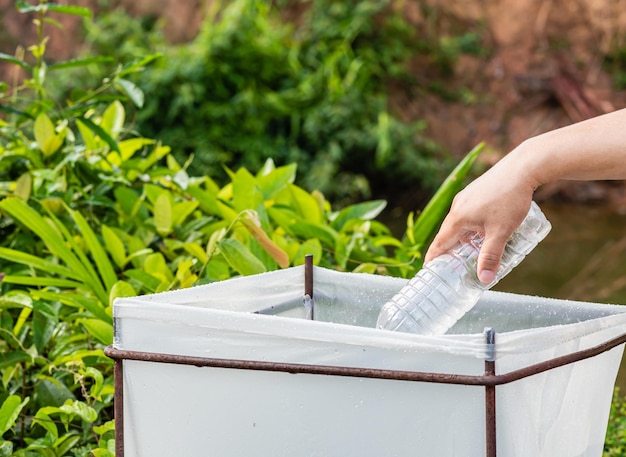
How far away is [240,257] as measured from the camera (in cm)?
104

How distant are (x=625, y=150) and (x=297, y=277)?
34cm

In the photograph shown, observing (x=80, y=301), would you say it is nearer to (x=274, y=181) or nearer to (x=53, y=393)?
(x=53, y=393)

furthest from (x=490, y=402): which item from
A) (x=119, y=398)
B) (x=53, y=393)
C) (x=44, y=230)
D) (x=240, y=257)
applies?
(x=44, y=230)

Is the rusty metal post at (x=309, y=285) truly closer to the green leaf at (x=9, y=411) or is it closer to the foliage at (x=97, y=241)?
the foliage at (x=97, y=241)

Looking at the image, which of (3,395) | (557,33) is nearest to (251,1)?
(557,33)

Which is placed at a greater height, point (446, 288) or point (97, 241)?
point (97, 241)

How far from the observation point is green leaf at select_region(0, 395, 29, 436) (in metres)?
0.89

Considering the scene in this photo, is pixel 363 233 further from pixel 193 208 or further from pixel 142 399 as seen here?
pixel 142 399

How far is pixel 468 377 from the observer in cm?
62

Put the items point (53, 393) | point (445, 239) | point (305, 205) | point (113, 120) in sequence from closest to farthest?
point (445, 239) < point (53, 393) < point (305, 205) < point (113, 120)

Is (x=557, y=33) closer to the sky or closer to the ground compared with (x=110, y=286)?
closer to the sky

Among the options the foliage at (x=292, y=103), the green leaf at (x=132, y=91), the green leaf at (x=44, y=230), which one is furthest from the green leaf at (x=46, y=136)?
the foliage at (x=292, y=103)

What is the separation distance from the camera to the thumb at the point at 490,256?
0.69 metres

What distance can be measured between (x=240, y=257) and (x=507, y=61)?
4.90 meters
